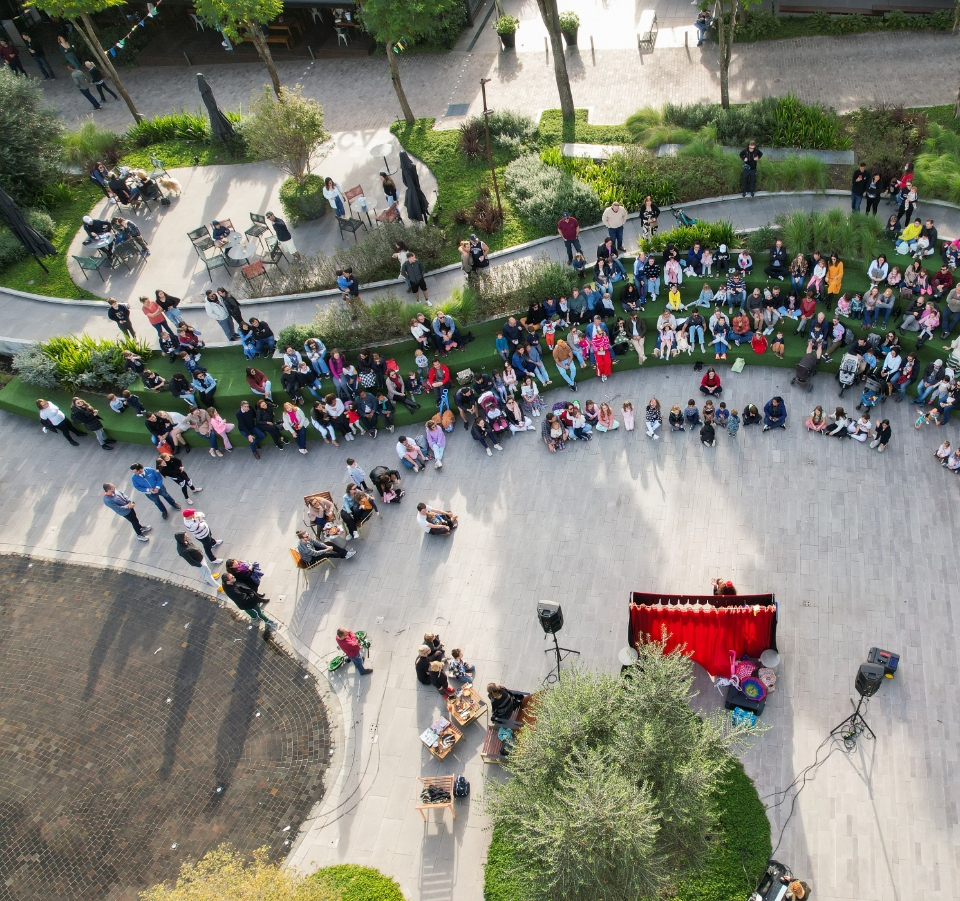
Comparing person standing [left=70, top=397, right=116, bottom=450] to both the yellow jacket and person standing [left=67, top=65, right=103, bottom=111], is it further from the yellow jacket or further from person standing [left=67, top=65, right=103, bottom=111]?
the yellow jacket

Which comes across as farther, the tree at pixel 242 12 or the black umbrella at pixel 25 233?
the tree at pixel 242 12

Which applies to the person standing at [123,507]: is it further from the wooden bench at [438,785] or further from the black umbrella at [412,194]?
the black umbrella at [412,194]

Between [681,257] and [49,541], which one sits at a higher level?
[681,257]

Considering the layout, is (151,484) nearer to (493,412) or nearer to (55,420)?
(55,420)

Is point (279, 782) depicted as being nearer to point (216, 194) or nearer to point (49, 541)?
point (49, 541)

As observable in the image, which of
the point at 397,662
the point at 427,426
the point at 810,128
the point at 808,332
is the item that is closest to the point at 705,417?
the point at 808,332

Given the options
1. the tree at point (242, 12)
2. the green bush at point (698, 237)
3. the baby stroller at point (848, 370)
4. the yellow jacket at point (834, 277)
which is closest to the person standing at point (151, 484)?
the tree at point (242, 12)

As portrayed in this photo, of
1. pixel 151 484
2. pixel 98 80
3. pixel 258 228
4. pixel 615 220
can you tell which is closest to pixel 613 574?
pixel 615 220
